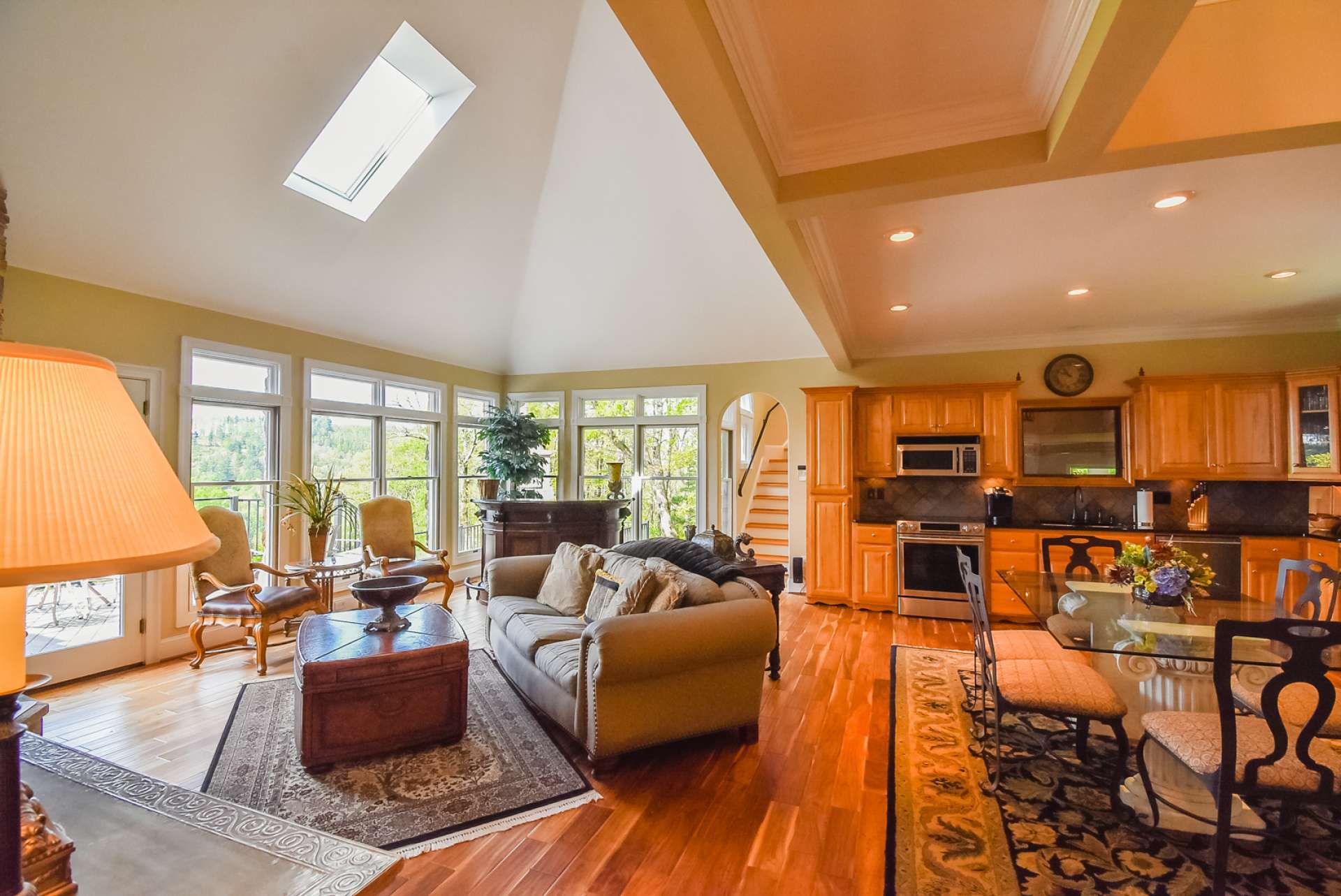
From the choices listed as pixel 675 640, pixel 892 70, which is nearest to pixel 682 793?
pixel 675 640

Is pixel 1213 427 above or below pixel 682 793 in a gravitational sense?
above

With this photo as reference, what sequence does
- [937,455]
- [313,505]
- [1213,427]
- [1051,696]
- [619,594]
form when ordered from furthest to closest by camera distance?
[937,455], [1213,427], [313,505], [619,594], [1051,696]

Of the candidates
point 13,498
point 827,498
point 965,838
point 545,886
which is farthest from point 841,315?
point 13,498

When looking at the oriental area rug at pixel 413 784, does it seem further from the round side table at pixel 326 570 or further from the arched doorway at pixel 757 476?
the arched doorway at pixel 757 476

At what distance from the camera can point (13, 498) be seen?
592 mm

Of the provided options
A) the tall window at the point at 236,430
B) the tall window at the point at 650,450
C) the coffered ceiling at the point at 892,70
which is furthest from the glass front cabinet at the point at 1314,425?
the tall window at the point at 236,430

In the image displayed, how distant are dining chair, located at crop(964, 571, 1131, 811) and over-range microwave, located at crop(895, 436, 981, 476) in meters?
2.95

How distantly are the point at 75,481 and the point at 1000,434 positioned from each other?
6278mm

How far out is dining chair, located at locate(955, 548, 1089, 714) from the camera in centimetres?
301

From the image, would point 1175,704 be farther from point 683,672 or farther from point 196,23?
point 196,23

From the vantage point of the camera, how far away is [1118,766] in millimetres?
2379

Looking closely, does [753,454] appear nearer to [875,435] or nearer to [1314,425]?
[875,435]

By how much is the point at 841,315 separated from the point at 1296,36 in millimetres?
2900

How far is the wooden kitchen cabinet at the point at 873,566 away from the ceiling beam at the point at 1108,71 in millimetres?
4277
